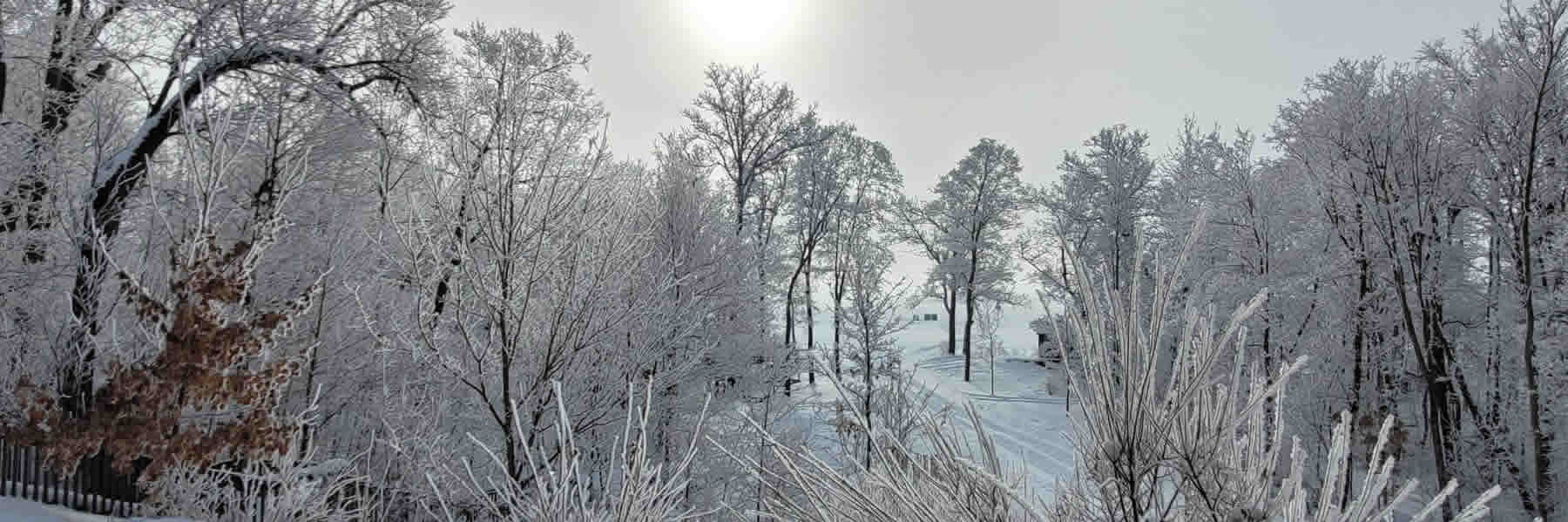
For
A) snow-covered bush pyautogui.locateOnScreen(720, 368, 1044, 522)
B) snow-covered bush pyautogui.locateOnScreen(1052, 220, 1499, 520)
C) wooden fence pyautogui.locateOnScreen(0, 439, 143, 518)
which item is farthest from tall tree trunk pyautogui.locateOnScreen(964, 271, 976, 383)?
snow-covered bush pyautogui.locateOnScreen(1052, 220, 1499, 520)

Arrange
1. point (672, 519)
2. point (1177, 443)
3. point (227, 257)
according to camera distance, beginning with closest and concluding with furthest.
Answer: point (1177, 443)
point (672, 519)
point (227, 257)

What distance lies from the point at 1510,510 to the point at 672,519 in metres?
16.2

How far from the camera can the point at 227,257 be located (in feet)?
22.3

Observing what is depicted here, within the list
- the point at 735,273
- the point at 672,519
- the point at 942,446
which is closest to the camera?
the point at 942,446

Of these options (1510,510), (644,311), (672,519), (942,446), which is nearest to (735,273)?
(644,311)

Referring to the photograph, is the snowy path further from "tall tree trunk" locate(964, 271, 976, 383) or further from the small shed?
the small shed

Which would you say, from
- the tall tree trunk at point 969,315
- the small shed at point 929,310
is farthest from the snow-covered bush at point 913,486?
the tall tree trunk at point 969,315

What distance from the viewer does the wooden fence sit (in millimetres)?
6949

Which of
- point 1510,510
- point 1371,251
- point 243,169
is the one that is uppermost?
point 243,169

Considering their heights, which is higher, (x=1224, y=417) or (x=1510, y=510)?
(x=1224, y=417)

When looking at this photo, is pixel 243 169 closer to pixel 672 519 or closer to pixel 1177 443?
pixel 672 519

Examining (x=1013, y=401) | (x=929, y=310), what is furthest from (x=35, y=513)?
(x=929, y=310)

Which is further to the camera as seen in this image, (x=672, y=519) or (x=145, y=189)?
(x=145, y=189)

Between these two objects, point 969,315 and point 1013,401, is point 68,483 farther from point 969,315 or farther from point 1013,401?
point 969,315
